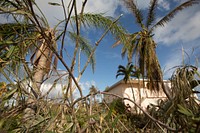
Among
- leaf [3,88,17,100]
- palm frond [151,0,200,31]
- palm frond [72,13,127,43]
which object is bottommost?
leaf [3,88,17,100]

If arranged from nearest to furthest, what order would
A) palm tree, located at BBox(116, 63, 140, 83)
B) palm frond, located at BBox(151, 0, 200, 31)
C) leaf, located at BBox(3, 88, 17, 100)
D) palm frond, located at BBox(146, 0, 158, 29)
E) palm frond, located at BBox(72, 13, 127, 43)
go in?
leaf, located at BBox(3, 88, 17, 100) < palm frond, located at BBox(72, 13, 127, 43) < palm frond, located at BBox(151, 0, 200, 31) < palm frond, located at BBox(146, 0, 158, 29) < palm tree, located at BBox(116, 63, 140, 83)

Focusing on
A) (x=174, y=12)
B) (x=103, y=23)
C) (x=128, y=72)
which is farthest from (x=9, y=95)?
(x=128, y=72)

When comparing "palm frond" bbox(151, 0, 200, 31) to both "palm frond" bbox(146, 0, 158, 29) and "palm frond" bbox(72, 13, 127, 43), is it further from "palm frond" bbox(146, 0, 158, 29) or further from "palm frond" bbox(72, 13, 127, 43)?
"palm frond" bbox(72, 13, 127, 43)

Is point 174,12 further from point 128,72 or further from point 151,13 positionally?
point 128,72

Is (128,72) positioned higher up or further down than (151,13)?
further down

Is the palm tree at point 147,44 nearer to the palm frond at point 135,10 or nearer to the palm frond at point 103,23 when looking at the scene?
the palm frond at point 135,10

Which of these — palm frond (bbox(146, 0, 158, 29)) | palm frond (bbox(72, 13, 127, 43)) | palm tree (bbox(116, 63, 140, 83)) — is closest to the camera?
palm frond (bbox(72, 13, 127, 43))

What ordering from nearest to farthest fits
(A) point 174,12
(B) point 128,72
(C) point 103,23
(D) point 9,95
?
(D) point 9,95 → (C) point 103,23 → (A) point 174,12 → (B) point 128,72

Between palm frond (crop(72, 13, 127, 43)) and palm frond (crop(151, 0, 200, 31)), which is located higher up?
palm frond (crop(151, 0, 200, 31))

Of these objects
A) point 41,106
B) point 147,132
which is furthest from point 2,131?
point 147,132

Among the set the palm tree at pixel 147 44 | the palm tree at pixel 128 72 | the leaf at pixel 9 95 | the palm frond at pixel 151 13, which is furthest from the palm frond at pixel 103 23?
the palm tree at pixel 128 72

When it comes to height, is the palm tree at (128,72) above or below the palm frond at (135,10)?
below

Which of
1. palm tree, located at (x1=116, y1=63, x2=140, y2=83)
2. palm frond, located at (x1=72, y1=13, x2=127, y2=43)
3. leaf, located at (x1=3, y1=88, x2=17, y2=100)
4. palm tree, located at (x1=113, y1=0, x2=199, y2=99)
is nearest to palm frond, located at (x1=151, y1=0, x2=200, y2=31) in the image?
Result: palm tree, located at (x1=113, y1=0, x2=199, y2=99)

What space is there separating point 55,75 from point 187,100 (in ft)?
2.47
